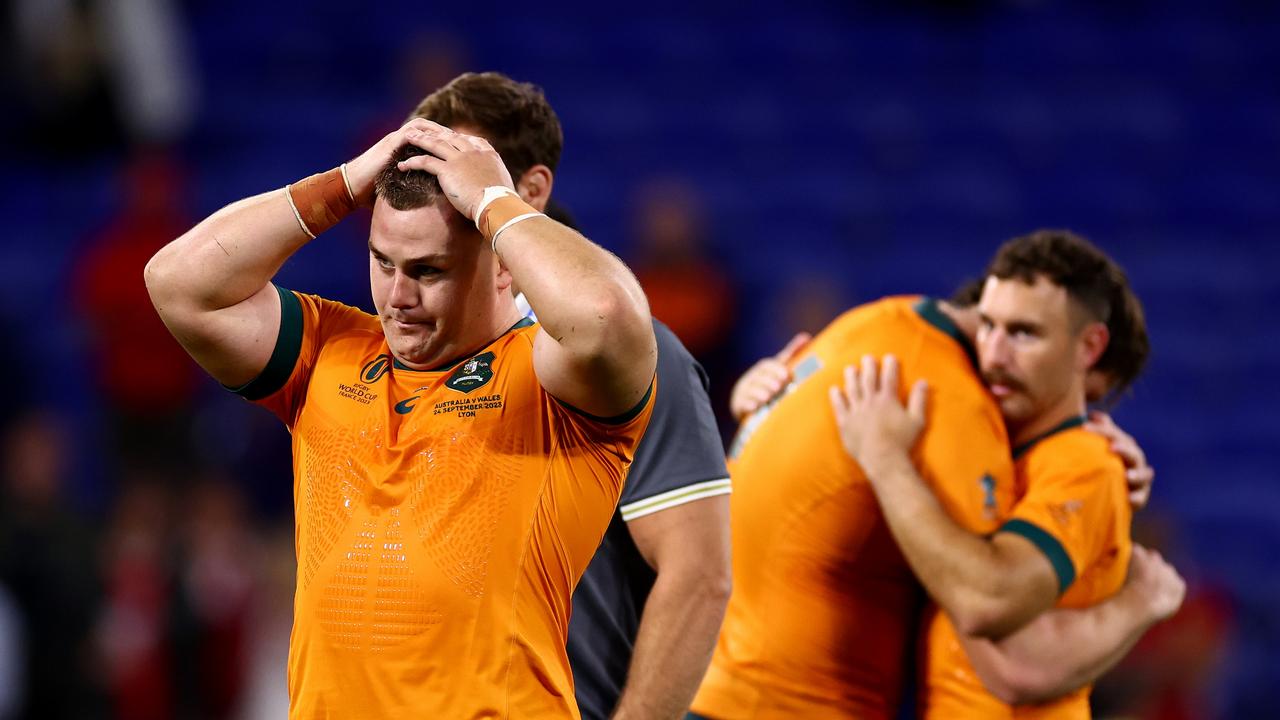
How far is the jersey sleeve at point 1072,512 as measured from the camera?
3.30 metres

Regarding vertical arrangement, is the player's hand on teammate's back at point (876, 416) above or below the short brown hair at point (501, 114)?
below

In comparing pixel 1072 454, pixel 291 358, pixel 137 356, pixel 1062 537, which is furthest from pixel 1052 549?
pixel 137 356

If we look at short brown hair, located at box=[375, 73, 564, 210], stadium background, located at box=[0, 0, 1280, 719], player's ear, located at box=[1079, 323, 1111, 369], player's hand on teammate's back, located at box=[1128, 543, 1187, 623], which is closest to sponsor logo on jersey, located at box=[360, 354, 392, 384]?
short brown hair, located at box=[375, 73, 564, 210]

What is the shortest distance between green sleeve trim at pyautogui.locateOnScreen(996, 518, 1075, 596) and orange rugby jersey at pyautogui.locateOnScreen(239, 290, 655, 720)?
1.09m

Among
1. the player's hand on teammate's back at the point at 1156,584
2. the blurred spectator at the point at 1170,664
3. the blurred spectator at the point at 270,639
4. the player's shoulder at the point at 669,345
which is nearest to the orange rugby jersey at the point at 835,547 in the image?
the player's hand on teammate's back at the point at 1156,584

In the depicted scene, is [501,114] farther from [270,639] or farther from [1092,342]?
[270,639]

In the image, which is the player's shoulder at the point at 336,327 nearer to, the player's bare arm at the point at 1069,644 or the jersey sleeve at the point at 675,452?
the jersey sleeve at the point at 675,452

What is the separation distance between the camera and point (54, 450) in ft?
25.3

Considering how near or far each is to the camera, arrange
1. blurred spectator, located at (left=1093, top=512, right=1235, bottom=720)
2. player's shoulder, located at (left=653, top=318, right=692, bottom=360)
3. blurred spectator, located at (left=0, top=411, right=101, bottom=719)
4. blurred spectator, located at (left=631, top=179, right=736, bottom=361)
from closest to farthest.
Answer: player's shoulder, located at (left=653, top=318, right=692, bottom=360)
blurred spectator, located at (left=1093, top=512, right=1235, bottom=720)
blurred spectator, located at (left=0, top=411, right=101, bottom=719)
blurred spectator, located at (left=631, top=179, right=736, bottom=361)

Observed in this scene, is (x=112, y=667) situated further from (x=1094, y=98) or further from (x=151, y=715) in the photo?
(x=1094, y=98)

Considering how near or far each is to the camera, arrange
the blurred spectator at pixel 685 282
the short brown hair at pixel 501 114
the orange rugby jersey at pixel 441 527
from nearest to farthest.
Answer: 1. the orange rugby jersey at pixel 441 527
2. the short brown hair at pixel 501 114
3. the blurred spectator at pixel 685 282

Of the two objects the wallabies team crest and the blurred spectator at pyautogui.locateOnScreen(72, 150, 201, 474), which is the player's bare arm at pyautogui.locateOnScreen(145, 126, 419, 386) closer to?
the wallabies team crest

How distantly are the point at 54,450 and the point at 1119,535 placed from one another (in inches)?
227

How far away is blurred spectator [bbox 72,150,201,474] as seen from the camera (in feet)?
26.5
